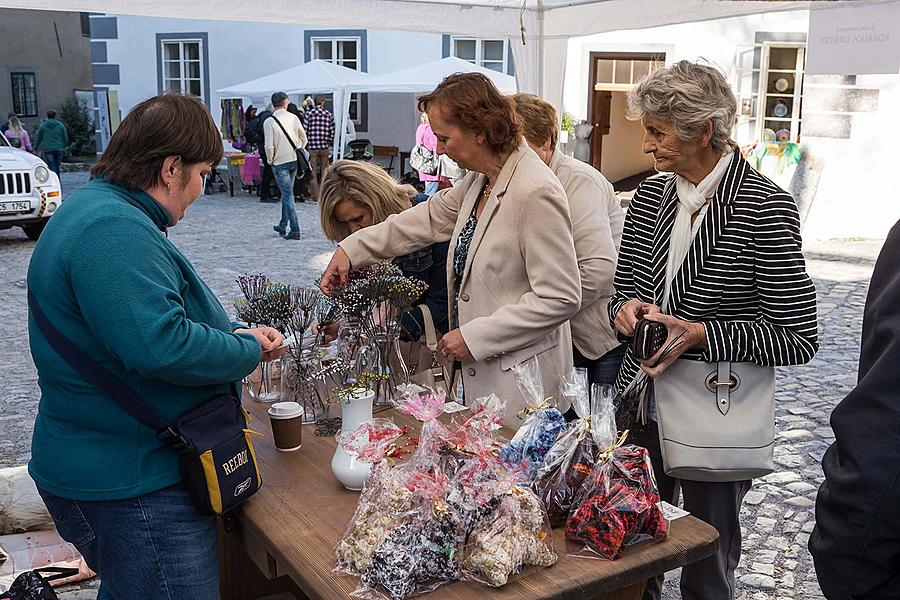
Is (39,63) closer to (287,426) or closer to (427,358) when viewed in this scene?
(427,358)

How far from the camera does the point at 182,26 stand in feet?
61.1

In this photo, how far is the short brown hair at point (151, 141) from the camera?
1937mm

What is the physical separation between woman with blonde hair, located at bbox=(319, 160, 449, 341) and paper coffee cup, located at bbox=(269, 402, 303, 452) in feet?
3.09

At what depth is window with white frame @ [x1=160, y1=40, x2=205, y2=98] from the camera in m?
18.9

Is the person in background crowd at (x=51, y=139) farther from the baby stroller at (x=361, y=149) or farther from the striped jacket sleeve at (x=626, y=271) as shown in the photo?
the striped jacket sleeve at (x=626, y=271)

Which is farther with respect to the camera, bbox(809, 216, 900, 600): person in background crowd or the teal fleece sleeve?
the teal fleece sleeve

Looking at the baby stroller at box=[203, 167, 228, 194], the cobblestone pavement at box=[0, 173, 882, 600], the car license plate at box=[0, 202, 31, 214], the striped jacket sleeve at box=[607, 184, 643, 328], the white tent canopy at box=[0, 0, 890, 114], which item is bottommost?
the cobblestone pavement at box=[0, 173, 882, 600]

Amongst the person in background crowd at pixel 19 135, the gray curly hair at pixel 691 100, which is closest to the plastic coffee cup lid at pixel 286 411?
the gray curly hair at pixel 691 100

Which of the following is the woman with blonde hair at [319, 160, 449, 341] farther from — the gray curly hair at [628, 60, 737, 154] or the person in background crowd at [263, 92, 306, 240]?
the person in background crowd at [263, 92, 306, 240]

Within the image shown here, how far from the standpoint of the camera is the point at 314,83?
52.6 ft

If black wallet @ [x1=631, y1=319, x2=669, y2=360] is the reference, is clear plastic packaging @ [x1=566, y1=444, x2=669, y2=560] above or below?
below

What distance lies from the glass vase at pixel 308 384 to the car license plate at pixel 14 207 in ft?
29.8

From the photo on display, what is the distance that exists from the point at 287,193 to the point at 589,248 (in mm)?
9312

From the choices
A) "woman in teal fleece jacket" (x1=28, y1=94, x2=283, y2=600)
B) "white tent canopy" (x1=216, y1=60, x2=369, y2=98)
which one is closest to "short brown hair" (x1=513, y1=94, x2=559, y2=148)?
"woman in teal fleece jacket" (x1=28, y1=94, x2=283, y2=600)
